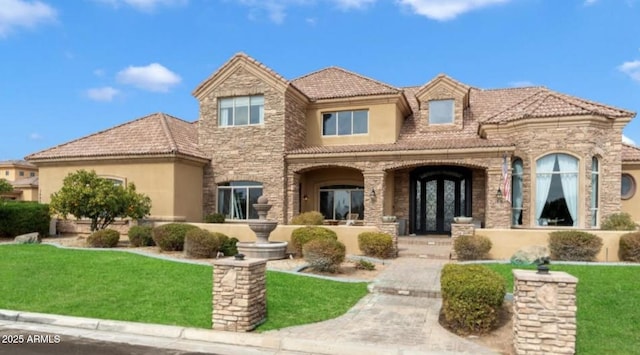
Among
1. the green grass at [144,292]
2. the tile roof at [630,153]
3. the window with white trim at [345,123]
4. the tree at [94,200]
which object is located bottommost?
the green grass at [144,292]

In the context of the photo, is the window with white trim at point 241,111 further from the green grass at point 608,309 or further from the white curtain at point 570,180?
the green grass at point 608,309

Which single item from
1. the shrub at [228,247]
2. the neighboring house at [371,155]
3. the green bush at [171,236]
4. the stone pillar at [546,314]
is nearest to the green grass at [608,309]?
the stone pillar at [546,314]

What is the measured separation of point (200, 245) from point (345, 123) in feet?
35.4

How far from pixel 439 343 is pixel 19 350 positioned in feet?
22.1

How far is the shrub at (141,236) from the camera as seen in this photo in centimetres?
1609

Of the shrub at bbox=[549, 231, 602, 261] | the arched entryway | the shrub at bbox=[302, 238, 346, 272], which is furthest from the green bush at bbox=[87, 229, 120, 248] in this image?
the shrub at bbox=[549, 231, 602, 261]

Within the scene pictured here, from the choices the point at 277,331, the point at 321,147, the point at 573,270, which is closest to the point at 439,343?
the point at 277,331

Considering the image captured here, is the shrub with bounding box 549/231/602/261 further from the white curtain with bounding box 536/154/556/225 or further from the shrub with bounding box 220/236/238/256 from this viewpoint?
the shrub with bounding box 220/236/238/256

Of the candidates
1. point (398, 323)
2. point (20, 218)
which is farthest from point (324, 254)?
point (20, 218)

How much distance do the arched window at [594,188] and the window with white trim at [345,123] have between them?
10.0 meters

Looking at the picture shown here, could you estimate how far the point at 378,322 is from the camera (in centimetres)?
780

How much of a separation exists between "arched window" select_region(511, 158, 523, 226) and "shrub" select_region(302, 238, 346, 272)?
9513 mm

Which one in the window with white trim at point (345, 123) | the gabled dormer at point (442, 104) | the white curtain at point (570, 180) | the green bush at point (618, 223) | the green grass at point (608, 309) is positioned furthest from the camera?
the window with white trim at point (345, 123)

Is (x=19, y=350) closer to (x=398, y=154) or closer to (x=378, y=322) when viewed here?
(x=378, y=322)
